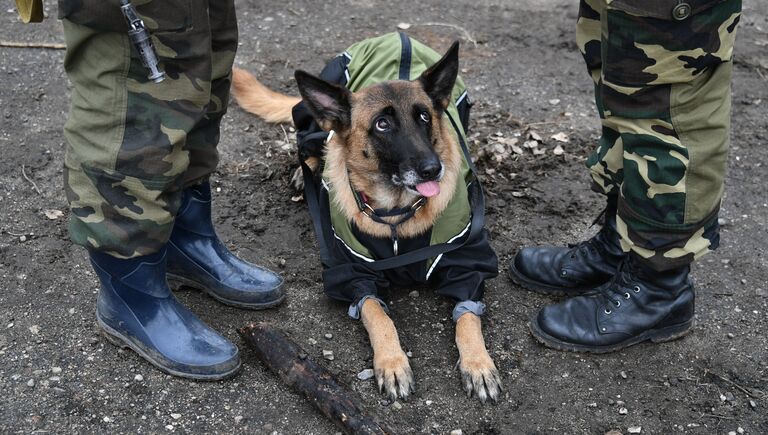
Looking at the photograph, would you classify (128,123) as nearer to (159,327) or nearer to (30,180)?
(159,327)

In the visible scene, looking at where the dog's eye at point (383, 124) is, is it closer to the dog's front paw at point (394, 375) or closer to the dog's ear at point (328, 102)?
the dog's ear at point (328, 102)

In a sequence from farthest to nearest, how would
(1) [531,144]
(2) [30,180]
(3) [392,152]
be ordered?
(1) [531,144]
(2) [30,180]
(3) [392,152]

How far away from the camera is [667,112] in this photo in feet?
8.75

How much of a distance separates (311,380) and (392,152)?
39.9 inches

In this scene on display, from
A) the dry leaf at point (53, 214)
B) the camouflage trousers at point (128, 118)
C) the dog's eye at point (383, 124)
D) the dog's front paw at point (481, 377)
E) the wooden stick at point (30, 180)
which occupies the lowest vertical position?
the dog's front paw at point (481, 377)

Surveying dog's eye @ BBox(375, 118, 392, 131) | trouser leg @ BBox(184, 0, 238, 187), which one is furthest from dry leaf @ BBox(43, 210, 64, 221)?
dog's eye @ BBox(375, 118, 392, 131)

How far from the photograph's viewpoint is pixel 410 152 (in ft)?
10.4

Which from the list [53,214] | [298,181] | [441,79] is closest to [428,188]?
[441,79]

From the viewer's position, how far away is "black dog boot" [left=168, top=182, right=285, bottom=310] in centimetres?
325

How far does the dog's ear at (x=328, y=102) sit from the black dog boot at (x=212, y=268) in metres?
0.56

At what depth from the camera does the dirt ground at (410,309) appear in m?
2.79

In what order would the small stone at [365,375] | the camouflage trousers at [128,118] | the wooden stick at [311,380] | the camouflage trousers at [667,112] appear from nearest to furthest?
1. the camouflage trousers at [128,118]
2. the camouflage trousers at [667,112]
3. the wooden stick at [311,380]
4. the small stone at [365,375]

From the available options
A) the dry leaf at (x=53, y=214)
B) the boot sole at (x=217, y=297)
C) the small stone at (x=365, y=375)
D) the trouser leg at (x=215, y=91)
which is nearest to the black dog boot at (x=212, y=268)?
the boot sole at (x=217, y=297)

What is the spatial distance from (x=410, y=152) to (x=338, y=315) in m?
0.78
